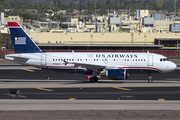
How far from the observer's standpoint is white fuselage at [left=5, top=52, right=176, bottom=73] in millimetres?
40250

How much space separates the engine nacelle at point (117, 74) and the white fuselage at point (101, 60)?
59.2 inches

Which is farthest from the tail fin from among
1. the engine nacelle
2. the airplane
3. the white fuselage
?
the engine nacelle

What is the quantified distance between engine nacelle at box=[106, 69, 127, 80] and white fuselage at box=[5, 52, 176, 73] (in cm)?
150

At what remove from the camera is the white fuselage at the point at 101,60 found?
132 ft

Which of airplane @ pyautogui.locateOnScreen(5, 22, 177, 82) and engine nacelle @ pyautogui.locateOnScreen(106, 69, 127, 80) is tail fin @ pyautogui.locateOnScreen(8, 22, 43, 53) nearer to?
airplane @ pyautogui.locateOnScreen(5, 22, 177, 82)

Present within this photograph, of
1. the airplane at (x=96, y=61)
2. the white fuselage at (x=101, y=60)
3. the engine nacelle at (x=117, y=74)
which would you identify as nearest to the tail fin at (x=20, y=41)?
the airplane at (x=96, y=61)

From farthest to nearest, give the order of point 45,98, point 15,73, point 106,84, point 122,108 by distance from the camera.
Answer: point 15,73 < point 106,84 < point 45,98 < point 122,108

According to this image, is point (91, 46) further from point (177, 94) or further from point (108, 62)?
point (177, 94)

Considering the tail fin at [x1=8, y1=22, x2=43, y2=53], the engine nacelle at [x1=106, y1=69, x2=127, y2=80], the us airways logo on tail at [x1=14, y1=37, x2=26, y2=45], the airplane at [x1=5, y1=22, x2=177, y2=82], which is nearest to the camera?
the engine nacelle at [x1=106, y1=69, x2=127, y2=80]
